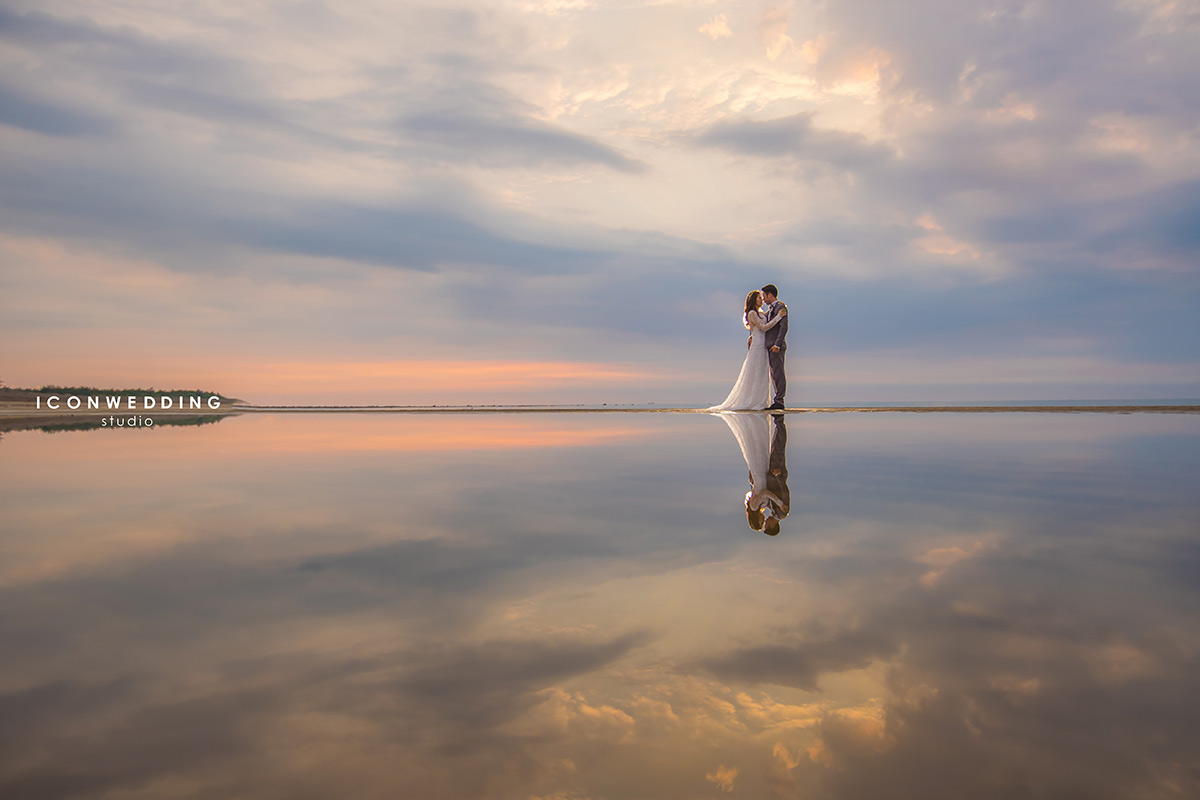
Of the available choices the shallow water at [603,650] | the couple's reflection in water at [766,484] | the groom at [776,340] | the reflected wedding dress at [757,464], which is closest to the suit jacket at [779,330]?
the groom at [776,340]

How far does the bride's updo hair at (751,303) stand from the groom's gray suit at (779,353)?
67 cm

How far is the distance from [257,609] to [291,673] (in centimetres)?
77

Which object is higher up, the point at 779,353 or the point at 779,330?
the point at 779,330

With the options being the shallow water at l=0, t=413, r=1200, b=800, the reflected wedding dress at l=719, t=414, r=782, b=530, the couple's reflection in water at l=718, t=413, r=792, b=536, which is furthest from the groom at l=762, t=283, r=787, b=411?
the shallow water at l=0, t=413, r=1200, b=800

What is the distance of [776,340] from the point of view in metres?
19.4

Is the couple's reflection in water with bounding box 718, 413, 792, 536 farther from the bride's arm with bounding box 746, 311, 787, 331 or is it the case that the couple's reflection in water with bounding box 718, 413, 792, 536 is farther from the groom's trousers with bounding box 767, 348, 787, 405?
the groom's trousers with bounding box 767, 348, 787, 405

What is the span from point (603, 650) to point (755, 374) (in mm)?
19608

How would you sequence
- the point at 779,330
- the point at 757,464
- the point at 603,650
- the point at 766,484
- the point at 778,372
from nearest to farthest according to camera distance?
the point at 603,650
the point at 766,484
the point at 757,464
the point at 779,330
the point at 778,372

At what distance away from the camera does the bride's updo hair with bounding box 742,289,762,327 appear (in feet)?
65.4

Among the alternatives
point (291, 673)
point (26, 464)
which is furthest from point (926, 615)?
point (26, 464)

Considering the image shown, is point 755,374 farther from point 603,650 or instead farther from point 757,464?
point 603,650

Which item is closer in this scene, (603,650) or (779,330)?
(603,650)

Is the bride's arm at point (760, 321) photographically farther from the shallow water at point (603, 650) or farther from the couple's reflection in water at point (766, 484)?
the shallow water at point (603, 650)

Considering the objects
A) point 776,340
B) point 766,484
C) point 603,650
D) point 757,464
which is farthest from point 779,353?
point 603,650
